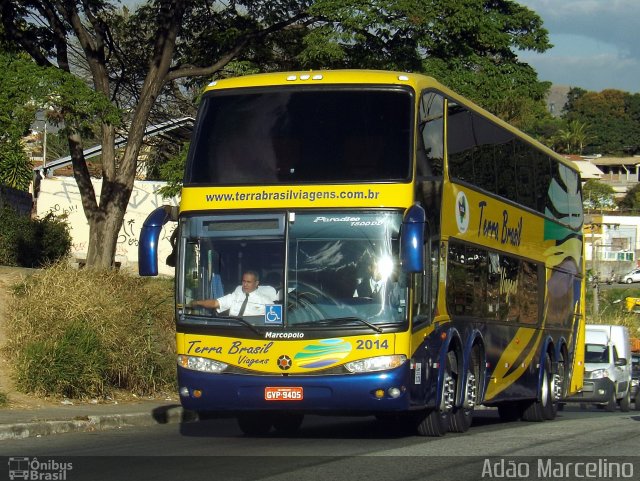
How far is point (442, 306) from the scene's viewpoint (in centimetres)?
1342

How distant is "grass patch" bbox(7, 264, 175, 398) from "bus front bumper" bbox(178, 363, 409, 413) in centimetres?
459

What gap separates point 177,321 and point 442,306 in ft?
10.6

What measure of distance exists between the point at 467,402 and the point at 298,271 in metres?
3.57

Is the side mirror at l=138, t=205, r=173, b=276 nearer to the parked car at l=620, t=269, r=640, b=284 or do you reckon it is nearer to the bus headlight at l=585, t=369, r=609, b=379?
the bus headlight at l=585, t=369, r=609, b=379

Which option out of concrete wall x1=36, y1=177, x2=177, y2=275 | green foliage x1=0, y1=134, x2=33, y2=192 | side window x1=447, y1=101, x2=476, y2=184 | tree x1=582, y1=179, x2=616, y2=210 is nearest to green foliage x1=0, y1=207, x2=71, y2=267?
green foliage x1=0, y1=134, x2=33, y2=192

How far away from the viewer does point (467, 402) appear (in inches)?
567

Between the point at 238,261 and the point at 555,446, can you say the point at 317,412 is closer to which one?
the point at 238,261

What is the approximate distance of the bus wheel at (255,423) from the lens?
46.0 feet

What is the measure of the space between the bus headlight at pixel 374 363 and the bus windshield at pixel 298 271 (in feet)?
1.21

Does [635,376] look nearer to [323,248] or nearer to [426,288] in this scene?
[426,288]

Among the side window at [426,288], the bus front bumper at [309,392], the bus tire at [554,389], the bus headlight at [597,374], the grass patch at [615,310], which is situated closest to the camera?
the bus front bumper at [309,392]

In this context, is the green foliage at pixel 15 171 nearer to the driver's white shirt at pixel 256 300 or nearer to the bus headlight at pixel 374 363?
the driver's white shirt at pixel 256 300

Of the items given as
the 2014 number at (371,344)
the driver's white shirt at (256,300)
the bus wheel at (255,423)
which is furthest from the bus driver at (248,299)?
the bus wheel at (255,423)

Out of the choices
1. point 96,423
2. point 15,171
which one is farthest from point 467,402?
point 15,171
